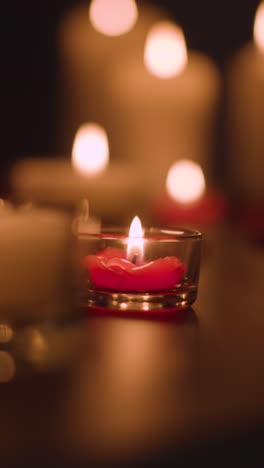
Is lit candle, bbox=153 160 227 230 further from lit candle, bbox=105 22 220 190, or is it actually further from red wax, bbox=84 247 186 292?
red wax, bbox=84 247 186 292

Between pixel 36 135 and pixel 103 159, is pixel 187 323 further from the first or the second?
pixel 36 135

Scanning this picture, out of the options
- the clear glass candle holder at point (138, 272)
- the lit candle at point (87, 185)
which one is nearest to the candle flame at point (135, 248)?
the clear glass candle holder at point (138, 272)

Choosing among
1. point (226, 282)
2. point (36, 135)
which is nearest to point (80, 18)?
point (36, 135)

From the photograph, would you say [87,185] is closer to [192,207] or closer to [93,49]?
[192,207]

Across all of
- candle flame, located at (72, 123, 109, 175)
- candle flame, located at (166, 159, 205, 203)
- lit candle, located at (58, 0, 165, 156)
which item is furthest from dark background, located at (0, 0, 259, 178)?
candle flame, located at (72, 123, 109, 175)

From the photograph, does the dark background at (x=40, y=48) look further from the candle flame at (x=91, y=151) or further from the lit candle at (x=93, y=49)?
the candle flame at (x=91, y=151)
